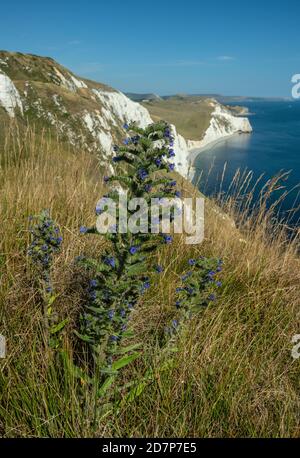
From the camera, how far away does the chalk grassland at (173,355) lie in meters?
2.17

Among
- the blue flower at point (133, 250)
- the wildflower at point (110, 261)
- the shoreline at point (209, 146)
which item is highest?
the shoreline at point (209, 146)

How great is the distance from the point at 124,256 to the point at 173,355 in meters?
0.79

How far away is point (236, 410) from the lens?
7.52 feet

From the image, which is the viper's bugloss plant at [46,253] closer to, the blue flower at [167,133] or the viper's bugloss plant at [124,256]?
the viper's bugloss plant at [124,256]

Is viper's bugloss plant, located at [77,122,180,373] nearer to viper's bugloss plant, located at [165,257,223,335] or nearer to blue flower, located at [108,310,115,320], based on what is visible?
blue flower, located at [108,310,115,320]

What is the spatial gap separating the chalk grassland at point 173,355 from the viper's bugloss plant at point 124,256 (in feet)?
0.70

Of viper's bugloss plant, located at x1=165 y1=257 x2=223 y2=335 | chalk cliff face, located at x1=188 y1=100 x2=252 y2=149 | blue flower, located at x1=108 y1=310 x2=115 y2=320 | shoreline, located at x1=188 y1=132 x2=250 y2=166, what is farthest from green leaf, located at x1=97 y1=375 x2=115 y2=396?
chalk cliff face, located at x1=188 y1=100 x2=252 y2=149

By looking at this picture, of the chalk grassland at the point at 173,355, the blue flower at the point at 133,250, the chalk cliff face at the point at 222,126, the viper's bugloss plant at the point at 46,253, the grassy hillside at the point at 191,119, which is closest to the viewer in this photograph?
the chalk grassland at the point at 173,355

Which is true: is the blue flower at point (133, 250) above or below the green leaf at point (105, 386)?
above

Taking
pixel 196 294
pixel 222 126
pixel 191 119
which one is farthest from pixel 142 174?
pixel 222 126

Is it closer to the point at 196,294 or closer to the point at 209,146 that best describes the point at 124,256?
the point at 196,294

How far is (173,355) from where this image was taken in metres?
2.66

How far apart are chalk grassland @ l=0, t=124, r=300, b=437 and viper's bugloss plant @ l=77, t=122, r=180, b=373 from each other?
21cm

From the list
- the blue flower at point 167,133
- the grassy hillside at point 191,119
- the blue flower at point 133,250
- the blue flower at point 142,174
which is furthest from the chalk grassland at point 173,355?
the grassy hillside at point 191,119
